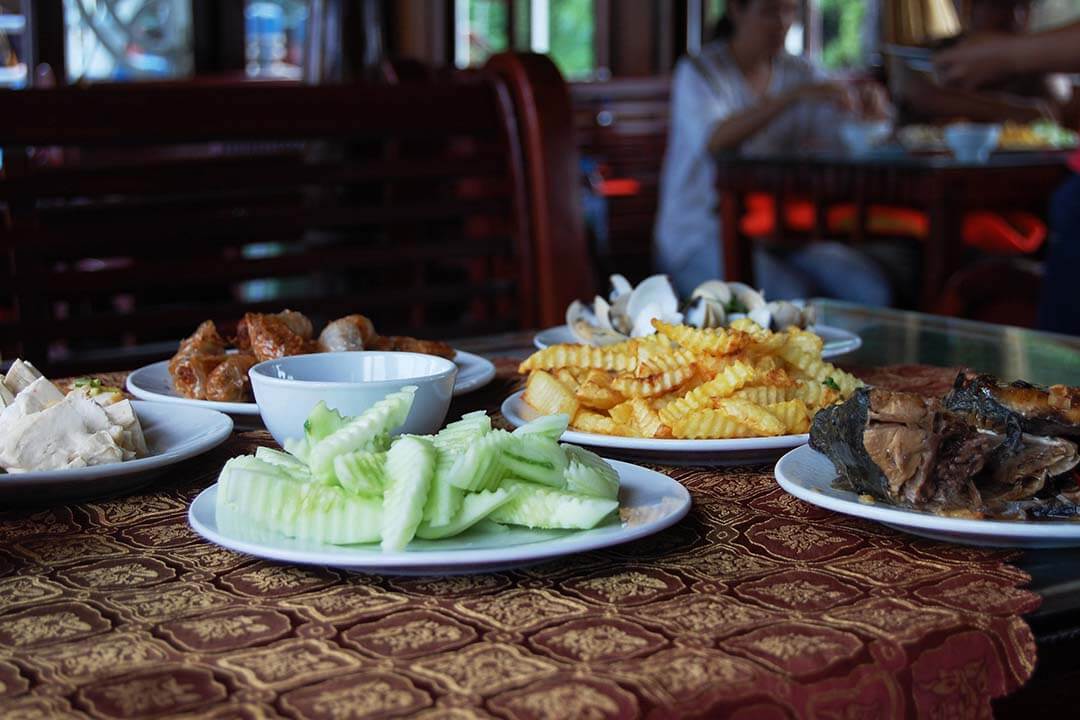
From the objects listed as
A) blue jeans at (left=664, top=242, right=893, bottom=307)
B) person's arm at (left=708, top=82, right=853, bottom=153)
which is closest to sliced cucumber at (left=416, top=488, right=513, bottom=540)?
blue jeans at (left=664, top=242, right=893, bottom=307)

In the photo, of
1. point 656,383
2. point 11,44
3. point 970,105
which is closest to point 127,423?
point 656,383

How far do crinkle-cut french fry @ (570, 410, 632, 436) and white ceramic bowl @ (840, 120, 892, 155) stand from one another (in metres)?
3.66

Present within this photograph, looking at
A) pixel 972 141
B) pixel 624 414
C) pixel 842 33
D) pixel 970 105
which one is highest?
pixel 842 33

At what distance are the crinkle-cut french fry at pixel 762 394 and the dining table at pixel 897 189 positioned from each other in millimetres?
2999

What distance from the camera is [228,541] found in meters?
0.74

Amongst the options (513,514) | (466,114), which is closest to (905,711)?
(513,514)

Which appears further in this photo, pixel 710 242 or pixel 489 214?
pixel 710 242

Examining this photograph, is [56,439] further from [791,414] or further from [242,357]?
[791,414]

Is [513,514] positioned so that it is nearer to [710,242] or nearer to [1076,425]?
[1076,425]

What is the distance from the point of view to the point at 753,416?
981 mm

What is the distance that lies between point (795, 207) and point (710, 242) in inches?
25.9

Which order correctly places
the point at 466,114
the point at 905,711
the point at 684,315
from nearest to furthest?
the point at 905,711 → the point at 684,315 → the point at 466,114

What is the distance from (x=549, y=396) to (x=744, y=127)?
4111mm

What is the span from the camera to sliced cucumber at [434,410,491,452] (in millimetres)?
774
